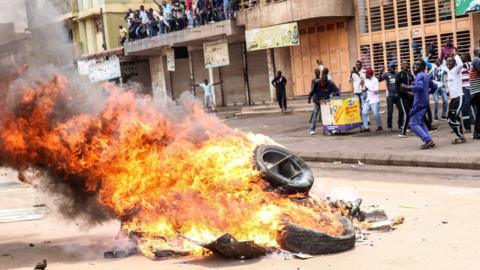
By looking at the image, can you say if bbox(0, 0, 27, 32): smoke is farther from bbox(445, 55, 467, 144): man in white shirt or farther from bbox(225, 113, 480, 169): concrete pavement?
bbox(445, 55, 467, 144): man in white shirt

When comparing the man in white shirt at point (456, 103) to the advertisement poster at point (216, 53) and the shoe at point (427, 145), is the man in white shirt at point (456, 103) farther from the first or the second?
the advertisement poster at point (216, 53)

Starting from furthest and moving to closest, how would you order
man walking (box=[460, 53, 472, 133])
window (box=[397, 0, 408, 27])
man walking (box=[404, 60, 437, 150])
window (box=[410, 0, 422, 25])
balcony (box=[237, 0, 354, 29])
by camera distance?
balcony (box=[237, 0, 354, 29]), window (box=[397, 0, 408, 27]), window (box=[410, 0, 422, 25]), man walking (box=[460, 53, 472, 133]), man walking (box=[404, 60, 437, 150])

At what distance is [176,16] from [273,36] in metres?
6.83

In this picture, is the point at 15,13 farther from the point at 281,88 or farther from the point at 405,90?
the point at 281,88

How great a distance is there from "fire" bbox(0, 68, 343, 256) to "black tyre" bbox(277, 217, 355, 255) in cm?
17

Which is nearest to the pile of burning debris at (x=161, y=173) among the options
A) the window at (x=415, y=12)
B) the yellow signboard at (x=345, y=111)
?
the yellow signboard at (x=345, y=111)

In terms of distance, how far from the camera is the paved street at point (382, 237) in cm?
559

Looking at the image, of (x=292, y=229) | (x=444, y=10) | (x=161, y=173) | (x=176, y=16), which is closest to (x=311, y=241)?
(x=292, y=229)

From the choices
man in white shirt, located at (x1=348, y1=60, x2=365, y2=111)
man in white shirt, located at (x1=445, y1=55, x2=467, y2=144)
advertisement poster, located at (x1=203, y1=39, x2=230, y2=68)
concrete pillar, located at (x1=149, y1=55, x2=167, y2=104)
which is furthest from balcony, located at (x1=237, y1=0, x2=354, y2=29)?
man in white shirt, located at (x1=445, y1=55, x2=467, y2=144)

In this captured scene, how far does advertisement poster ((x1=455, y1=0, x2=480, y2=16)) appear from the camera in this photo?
18.9 m

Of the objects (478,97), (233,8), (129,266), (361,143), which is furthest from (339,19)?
(129,266)

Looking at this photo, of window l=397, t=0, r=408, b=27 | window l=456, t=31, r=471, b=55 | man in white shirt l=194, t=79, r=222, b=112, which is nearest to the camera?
window l=456, t=31, r=471, b=55

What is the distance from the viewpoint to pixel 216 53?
29.2 meters

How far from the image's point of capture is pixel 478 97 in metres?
12.3
